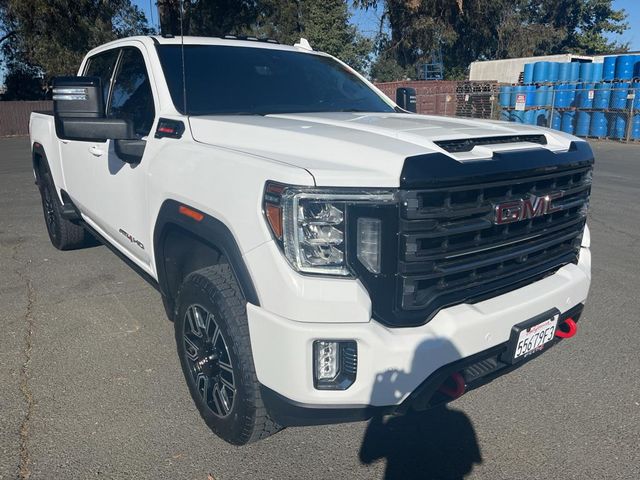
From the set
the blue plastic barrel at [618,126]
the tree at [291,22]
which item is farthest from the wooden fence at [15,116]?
the blue plastic barrel at [618,126]

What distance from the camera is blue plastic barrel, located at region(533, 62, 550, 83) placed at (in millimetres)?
23141

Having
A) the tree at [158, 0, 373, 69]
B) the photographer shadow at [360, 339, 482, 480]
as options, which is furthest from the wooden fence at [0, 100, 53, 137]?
the photographer shadow at [360, 339, 482, 480]

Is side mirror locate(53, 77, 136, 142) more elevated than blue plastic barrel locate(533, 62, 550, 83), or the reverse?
blue plastic barrel locate(533, 62, 550, 83)

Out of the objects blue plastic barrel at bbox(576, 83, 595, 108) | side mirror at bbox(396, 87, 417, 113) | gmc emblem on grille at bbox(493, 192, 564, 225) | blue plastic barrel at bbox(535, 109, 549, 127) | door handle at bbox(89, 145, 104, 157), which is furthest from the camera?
blue plastic barrel at bbox(535, 109, 549, 127)

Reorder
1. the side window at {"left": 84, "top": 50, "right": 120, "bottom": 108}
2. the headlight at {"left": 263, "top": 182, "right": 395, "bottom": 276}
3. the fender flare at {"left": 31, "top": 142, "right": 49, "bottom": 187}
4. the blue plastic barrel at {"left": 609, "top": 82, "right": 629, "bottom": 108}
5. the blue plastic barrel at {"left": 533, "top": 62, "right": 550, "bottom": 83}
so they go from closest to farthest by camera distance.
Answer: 1. the headlight at {"left": 263, "top": 182, "right": 395, "bottom": 276}
2. the side window at {"left": 84, "top": 50, "right": 120, "bottom": 108}
3. the fender flare at {"left": 31, "top": 142, "right": 49, "bottom": 187}
4. the blue plastic barrel at {"left": 609, "top": 82, "right": 629, "bottom": 108}
5. the blue plastic barrel at {"left": 533, "top": 62, "right": 550, "bottom": 83}

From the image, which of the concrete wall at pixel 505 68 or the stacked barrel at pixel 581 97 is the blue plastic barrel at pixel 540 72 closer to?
the stacked barrel at pixel 581 97

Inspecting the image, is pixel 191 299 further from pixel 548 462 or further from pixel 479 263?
pixel 548 462

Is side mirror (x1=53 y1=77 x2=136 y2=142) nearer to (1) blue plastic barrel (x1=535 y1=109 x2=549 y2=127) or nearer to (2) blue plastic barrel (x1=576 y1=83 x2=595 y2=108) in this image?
(1) blue plastic barrel (x1=535 y1=109 x2=549 y2=127)

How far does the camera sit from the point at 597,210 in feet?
26.5

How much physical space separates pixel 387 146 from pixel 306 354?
876mm

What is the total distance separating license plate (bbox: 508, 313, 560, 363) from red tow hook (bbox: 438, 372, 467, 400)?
0.94 ft

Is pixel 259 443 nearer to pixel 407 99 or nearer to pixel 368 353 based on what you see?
pixel 368 353

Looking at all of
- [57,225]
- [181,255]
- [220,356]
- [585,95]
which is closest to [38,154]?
[57,225]

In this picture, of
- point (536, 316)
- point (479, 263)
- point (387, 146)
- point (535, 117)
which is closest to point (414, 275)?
point (479, 263)
